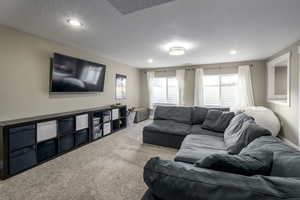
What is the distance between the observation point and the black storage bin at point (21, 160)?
7.14ft

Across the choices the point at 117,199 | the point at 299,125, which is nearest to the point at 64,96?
the point at 117,199

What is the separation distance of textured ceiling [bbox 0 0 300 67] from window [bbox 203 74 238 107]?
6.78ft

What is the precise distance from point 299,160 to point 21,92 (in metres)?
3.71

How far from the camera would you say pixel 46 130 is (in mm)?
2641

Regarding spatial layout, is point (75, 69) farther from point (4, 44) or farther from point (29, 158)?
point (29, 158)

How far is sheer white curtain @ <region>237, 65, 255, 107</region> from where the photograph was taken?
5012 millimetres

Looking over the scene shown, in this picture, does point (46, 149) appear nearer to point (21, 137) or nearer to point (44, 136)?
point (44, 136)

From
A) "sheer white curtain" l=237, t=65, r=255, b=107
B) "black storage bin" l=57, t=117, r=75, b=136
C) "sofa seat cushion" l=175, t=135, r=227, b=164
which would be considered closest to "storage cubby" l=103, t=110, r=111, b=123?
"black storage bin" l=57, t=117, r=75, b=136

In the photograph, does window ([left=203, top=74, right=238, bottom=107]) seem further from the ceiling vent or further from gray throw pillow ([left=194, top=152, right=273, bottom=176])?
gray throw pillow ([left=194, top=152, right=273, bottom=176])

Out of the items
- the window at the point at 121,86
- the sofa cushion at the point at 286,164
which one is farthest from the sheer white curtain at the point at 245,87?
the sofa cushion at the point at 286,164

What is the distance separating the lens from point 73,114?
3.13 m

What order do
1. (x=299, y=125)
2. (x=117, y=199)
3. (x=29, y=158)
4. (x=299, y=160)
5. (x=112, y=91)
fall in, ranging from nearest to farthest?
(x=299, y=160) < (x=117, y=199) < (x=29, y=158) < (x=299, y=125) < (x=112, y=91)

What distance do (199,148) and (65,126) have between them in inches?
102

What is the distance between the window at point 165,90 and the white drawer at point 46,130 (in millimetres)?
4433
